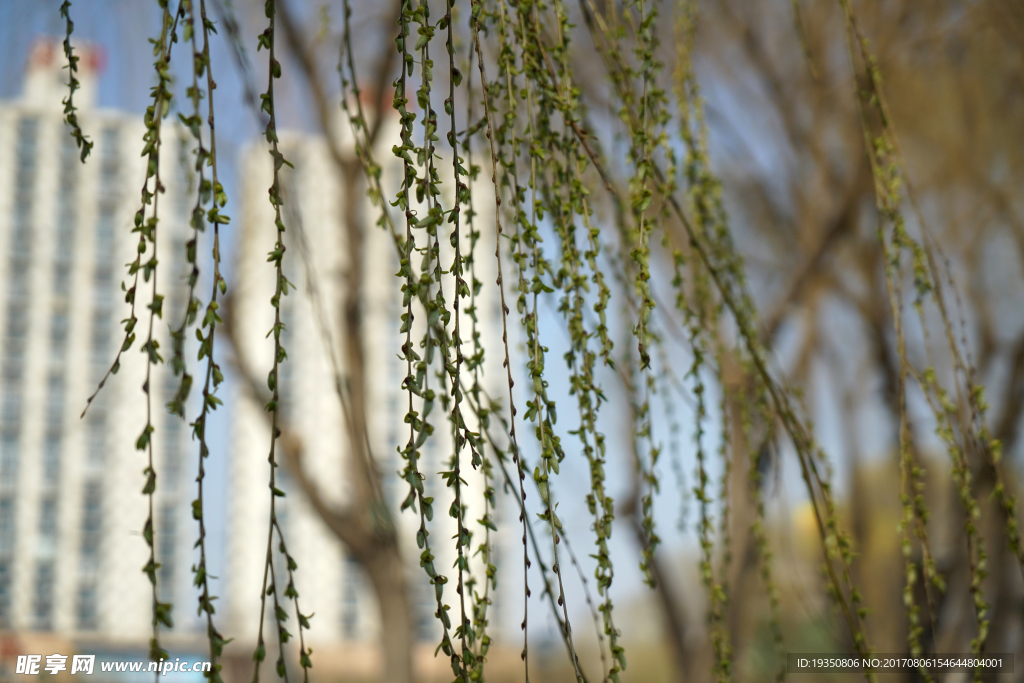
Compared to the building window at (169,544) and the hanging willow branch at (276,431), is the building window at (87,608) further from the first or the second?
the hanging willow branch at (276,431)

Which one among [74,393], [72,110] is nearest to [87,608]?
[74,393]

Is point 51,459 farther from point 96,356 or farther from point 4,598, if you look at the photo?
point 4,598

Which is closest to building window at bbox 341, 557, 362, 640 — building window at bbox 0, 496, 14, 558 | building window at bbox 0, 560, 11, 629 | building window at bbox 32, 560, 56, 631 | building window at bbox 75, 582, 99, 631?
building window at bbox 75, 582, 99, 631

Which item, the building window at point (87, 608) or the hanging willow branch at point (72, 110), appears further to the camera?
the building window at point (87, 608)

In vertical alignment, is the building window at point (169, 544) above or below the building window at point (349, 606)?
below

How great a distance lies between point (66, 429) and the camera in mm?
4406

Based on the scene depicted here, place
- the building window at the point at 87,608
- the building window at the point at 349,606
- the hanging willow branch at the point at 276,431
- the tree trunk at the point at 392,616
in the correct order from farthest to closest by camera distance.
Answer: the building window at the point at 349,606
the building window at the point at 87,608
the tree trunk at the point at 392,616
the hanging willow branch at the point at 276,431

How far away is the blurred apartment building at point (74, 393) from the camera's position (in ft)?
7.97

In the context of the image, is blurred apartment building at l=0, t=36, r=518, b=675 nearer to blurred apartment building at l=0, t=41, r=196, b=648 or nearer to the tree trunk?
blurred apartment building at l=0, t=41, r=196, b=648

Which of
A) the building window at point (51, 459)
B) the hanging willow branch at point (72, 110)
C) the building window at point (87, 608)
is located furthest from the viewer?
the building window at point (51, 459)

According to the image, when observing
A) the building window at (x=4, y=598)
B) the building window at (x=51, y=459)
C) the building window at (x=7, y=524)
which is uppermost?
the building window at (x=51, y=459)

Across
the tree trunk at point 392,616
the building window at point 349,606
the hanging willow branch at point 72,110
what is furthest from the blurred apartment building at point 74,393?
the building window at point 349,606

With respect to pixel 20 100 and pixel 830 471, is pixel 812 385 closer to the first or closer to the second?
pixel 830 471

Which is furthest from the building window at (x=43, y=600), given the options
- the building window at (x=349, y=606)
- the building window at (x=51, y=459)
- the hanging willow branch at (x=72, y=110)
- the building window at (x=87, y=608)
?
the building window at (x=349, y=606)
